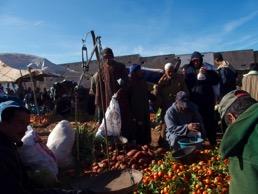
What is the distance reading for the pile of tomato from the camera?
4.32 metres

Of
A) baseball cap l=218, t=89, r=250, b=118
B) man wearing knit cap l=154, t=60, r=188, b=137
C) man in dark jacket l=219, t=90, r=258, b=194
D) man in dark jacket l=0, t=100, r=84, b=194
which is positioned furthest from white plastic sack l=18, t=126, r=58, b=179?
man in dark jacket l=219, t=90, r=258, b=194

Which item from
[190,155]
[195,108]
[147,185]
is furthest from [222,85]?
[147,185]

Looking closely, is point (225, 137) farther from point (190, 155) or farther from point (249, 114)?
point (190, 155)

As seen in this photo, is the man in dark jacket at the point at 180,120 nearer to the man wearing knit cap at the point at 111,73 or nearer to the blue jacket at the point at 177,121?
the blue jacket at the point at 177,121

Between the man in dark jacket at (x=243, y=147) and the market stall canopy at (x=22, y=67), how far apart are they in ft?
47.2

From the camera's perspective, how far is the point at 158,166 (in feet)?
17.2

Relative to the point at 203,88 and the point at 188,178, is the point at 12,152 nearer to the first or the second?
the point at 188,178

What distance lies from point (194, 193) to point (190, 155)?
1.06 metres

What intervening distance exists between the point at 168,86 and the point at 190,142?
165cm

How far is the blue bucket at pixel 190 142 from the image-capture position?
5.73 m

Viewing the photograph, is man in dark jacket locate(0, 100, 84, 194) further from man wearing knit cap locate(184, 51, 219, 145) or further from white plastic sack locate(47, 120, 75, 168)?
man wearing knit cap locate(184, 51, 219, 145)

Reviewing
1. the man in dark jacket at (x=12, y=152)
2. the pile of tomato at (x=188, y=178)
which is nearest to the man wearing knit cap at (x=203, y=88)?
the pile of tomato at (x=188, y=178)

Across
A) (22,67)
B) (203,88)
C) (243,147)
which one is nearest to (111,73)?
(203,88)

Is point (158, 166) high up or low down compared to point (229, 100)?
down
